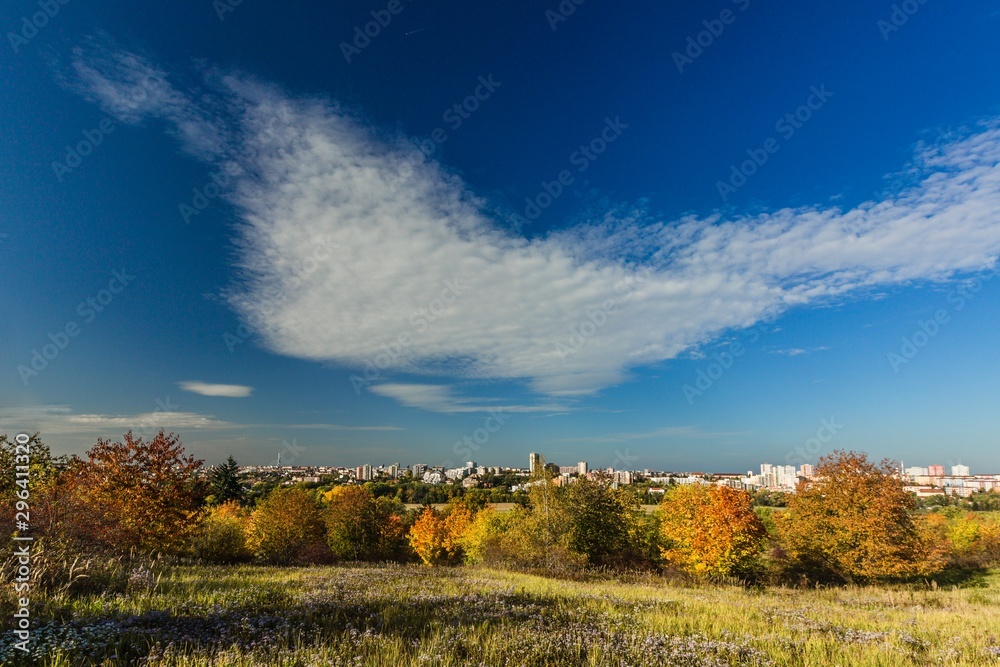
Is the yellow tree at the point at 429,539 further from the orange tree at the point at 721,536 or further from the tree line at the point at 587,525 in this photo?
the orange tree at the point at 721,536

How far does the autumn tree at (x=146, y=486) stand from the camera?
883 inches

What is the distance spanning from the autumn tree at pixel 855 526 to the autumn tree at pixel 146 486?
43.3 metres

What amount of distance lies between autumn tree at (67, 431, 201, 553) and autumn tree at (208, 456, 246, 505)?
95.2 metres

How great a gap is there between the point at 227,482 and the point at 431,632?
403ft

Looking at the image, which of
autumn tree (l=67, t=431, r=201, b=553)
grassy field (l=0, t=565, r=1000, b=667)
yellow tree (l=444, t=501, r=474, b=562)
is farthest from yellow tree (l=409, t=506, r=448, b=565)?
grassy field (l=0, t=565, r=1000, b=667)

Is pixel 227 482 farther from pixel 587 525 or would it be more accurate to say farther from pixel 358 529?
pixel 587 525

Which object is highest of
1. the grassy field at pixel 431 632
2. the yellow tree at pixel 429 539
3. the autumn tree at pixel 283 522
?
the grassy field at pixel 431 632

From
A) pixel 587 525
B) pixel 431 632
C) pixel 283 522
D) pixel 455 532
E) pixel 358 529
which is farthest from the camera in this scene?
pixel 455 532

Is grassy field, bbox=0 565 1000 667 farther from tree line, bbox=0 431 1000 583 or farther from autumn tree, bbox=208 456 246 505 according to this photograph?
autumn tree, bbox=208 456 246 505

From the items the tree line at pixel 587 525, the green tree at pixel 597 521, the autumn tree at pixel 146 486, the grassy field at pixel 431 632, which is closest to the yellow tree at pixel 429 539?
the tree line at pixel 587 525

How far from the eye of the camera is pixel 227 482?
10538cm

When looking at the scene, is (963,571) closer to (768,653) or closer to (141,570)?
(768,653)

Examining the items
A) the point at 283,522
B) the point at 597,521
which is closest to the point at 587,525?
the point at 597,521

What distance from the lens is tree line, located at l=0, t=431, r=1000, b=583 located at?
2155 centimetres
